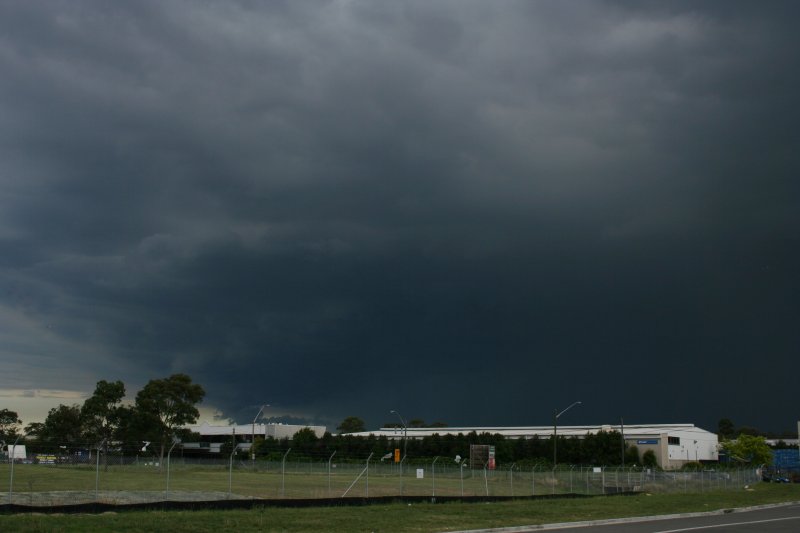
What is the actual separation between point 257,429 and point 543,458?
94.1 meters

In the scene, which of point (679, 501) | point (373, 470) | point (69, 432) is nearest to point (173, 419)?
point (69, 432)

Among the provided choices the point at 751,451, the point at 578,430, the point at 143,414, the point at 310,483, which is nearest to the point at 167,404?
the point at 143,414

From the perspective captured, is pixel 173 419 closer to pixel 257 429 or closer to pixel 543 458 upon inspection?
pixel 543 458

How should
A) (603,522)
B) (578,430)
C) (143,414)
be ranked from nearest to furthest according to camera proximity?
(603,522), (143,414), (578,430)

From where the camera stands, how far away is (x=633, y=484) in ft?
200

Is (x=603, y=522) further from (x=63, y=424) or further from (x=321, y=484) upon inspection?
(x=63, y=424)

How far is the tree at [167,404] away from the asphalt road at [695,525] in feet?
323

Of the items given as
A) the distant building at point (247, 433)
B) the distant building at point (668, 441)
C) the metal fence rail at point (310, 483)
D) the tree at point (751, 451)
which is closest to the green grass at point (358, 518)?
the metal fence rail at point (310, 483)

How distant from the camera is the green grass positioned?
77.2 feet

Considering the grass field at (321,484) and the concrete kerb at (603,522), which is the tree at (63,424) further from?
the concrete kerb at (603,522)

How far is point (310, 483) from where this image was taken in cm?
6306

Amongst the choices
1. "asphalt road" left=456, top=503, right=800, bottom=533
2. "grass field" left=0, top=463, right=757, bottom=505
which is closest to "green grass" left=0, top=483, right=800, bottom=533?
"asphalt road" left=456, top=503, right=800, bottom=533

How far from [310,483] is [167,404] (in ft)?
217

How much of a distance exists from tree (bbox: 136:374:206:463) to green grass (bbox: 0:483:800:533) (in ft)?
299
